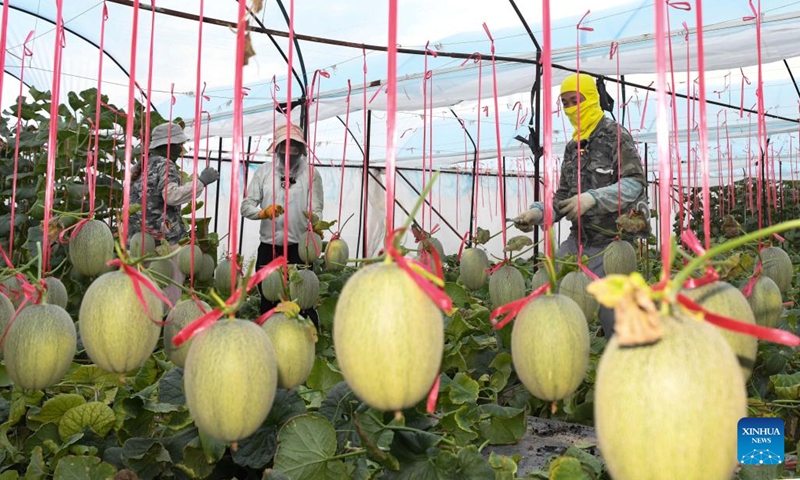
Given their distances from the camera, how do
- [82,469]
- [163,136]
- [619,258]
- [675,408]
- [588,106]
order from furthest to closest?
[163,136] → [588,106] → [619,258] → [82,469] → [675,408]

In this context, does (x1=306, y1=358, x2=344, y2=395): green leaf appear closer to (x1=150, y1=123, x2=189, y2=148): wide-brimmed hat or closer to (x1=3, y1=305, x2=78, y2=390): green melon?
(x1=3, y1=305, x2=78, y2=390): green melon

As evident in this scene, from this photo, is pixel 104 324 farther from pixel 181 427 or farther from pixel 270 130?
pixel 270 130

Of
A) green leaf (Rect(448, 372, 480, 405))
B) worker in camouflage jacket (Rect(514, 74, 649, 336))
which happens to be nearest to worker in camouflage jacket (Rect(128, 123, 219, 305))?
worker in camouflage jacket (Rect(514, 74, 649, 336))

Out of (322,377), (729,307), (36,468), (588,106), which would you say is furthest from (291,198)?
(729,307)

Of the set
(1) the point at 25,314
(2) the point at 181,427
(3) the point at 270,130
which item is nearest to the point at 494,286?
(2) the point at 181,427

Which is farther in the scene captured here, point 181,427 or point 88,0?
point 88,0

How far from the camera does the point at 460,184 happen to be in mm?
14898

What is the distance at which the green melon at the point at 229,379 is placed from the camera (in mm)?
812

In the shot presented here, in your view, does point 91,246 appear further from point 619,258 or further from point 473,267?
point 619,258

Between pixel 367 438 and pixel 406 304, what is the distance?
0.85m

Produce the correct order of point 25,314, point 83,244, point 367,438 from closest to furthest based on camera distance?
1. point 25,314
2. point 367,438
3. point 83,244

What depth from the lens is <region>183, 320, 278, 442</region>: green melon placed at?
81 cm

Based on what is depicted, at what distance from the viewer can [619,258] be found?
222 centimetres

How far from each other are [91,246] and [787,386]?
229cm
